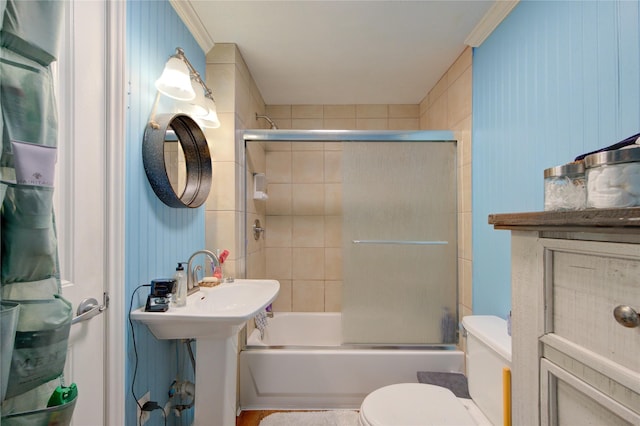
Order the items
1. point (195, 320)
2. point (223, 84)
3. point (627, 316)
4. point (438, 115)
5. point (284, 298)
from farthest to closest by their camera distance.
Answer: point (284, 298), point (438, 115), point (223, 84), point (195, 320), point (627, 316)

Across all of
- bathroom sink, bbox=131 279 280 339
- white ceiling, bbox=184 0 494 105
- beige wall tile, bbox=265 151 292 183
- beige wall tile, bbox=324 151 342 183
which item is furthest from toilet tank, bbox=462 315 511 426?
beige wall tile, bbox=265 151 292 183

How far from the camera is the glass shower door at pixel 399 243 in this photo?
6.34 feet

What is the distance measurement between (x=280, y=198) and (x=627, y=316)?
260cm

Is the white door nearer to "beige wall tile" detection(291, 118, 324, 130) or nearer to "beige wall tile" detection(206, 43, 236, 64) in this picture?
"beige wall tile" detection(206, 43, 236, 64)

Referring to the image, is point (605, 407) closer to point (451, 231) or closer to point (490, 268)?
point (490, 268)

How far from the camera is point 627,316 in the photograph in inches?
15.9

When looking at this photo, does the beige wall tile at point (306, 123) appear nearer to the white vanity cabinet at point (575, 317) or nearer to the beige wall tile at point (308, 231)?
the beige wall tile at point (308, 231)

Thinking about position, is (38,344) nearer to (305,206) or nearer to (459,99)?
(459,99)

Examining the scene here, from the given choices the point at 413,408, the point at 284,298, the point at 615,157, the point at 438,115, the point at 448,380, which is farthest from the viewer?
the point at 284,298

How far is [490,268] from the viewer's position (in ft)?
5.28

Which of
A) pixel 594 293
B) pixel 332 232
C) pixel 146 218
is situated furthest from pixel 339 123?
pixel 594 293

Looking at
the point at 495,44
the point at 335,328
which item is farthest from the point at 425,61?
the point at 335,328

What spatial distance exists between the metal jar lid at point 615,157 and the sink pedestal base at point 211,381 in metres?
1.29

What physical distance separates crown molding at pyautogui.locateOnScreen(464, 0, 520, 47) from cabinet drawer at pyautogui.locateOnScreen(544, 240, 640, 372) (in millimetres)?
1499
